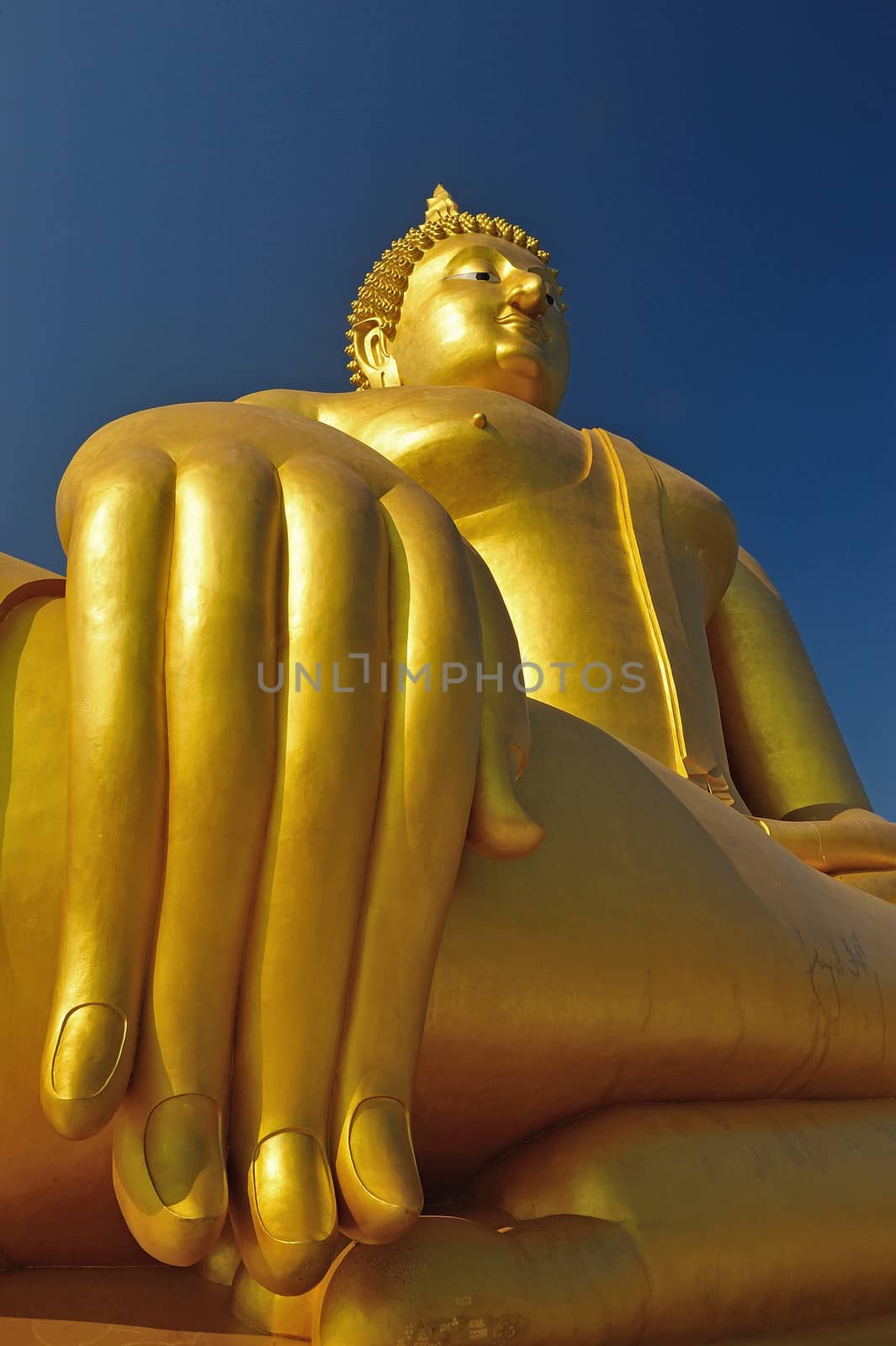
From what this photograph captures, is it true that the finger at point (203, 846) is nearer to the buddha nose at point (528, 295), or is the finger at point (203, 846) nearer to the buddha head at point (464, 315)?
the buddha head at point (464, 315)

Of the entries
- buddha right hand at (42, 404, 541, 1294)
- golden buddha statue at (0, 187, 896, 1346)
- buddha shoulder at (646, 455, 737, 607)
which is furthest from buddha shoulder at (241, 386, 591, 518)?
buddha right hand at (42, 404, 541, 1294)

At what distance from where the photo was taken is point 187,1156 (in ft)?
4.08

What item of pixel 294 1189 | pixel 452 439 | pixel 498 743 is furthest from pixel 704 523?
pixel 294 1189

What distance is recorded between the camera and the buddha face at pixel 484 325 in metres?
3.86

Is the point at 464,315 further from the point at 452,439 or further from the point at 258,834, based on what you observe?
the point at 258,834

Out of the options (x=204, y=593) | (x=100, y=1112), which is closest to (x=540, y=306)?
(x=204, y=593)

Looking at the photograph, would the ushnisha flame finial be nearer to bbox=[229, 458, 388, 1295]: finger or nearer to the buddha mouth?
the buddha mouth

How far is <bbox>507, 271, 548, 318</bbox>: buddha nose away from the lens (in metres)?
3.81

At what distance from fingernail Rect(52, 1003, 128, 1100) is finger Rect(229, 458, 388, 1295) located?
15 centimetres

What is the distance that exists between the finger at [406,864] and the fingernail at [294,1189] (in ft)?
0.10

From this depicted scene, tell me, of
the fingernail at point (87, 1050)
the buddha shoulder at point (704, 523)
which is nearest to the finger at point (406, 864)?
the fingernail at point (87, 1050)

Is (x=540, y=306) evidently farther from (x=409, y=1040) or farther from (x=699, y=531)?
(x=409, y=1040)

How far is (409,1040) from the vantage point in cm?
141

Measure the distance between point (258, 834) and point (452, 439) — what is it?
1.99m
